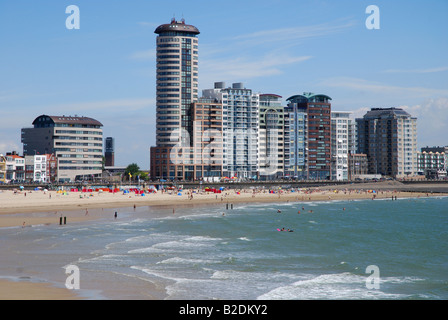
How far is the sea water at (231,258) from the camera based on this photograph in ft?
123

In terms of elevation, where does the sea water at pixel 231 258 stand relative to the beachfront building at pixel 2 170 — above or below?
below

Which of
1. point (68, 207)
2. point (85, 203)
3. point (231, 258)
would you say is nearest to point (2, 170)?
point (85, 203)

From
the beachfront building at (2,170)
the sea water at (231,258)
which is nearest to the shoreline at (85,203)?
the sea water at (231,258)

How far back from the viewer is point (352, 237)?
71.3 metres

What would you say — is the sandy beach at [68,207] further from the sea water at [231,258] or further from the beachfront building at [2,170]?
the beachfront building at [2,170]

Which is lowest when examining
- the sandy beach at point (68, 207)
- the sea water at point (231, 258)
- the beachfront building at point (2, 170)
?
the sea water at point (231, 258)

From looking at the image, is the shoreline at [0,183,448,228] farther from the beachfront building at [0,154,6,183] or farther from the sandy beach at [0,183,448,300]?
the beachfront building at [0,154,6,183]

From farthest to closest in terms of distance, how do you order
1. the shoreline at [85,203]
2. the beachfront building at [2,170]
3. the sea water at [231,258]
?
the beachfront building at [2,170] < the shoreline at [85,203] < the sea water at [231,258]

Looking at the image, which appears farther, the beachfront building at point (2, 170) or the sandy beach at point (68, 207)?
the beachfront building at point (2, 170)

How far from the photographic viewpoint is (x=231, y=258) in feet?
164

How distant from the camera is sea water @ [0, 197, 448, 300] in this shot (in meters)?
37.6

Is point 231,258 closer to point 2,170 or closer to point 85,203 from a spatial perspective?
point 85,203

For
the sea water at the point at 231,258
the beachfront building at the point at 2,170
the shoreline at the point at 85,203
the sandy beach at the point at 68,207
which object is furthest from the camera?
the beachfront building at the point at 2,170

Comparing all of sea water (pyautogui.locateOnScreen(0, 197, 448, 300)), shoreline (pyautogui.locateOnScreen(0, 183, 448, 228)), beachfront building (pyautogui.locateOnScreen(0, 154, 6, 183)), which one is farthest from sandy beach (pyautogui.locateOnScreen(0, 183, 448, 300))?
beachfront building (pyautogui.locateOnScreen(0, 154, 6, 183))
